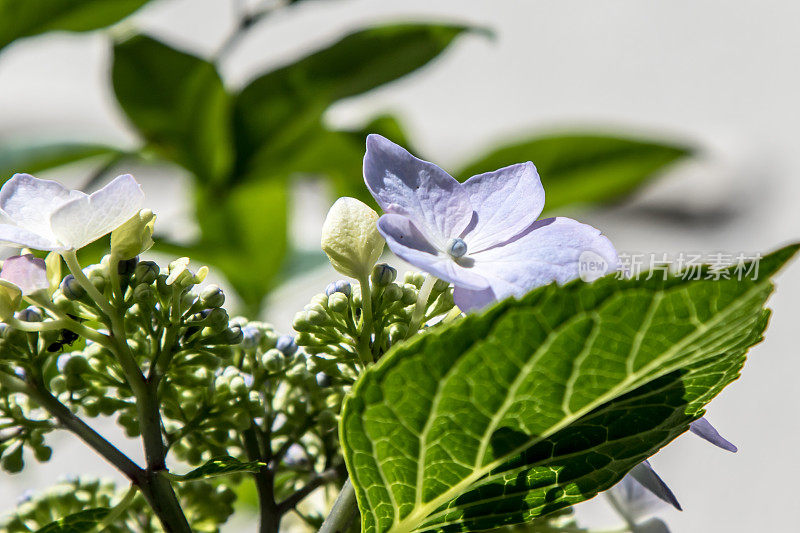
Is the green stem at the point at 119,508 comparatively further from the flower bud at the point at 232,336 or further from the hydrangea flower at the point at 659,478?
the hydrangea flower at the point at 659,478

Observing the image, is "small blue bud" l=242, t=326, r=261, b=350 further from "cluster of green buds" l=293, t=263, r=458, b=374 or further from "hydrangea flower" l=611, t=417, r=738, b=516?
"hydrangea flower" l=611, t=417, r=738, b=516

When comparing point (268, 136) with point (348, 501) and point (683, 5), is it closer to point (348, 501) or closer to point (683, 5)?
point (348, 501)

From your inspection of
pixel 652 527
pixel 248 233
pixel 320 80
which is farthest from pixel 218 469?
pixel 248 233

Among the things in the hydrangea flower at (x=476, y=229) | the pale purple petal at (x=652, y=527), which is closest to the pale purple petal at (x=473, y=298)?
the hydrangea flower at (x=476, y=229)

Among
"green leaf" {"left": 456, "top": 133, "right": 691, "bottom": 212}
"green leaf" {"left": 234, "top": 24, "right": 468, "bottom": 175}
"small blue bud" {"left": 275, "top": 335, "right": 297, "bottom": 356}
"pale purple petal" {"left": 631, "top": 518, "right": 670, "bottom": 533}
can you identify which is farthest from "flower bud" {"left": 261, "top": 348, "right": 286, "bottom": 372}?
"green leaf" {"left": 456, "top": 133, "right": 691, "bottom": 212}

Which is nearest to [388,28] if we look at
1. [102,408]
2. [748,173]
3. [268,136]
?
[268,136]
